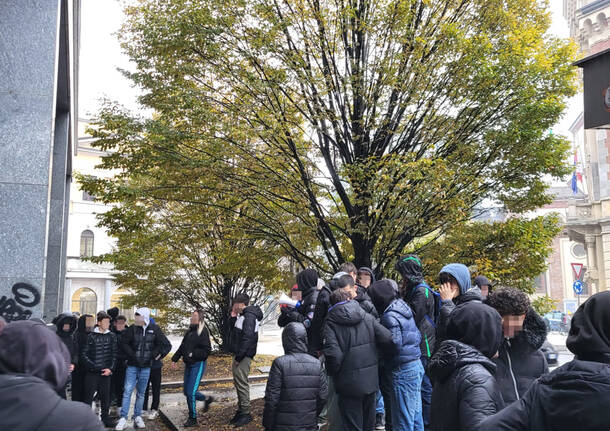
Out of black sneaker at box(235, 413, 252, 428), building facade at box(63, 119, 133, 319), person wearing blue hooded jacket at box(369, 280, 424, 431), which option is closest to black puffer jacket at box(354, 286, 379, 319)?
person wearing blue hooded jacket at box(369, 280, 424, 431)

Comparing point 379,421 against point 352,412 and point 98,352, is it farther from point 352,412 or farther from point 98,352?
point 98,352

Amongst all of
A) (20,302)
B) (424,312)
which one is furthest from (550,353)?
(20,302)

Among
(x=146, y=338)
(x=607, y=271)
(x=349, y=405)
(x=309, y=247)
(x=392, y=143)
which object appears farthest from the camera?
(x=607, y=271)

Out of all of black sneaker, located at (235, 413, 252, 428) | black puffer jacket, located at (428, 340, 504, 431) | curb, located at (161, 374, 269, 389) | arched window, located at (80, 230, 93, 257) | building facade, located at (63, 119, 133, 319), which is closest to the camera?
black puffer jacket, located at (428, 340, 504, 431)

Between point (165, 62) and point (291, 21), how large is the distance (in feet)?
8.29

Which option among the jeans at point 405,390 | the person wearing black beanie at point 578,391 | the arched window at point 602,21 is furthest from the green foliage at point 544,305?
the arched window at point 602,21

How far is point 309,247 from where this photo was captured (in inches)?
468

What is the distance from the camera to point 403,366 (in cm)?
619

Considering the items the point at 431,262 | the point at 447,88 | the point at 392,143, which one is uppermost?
the point at 447,88

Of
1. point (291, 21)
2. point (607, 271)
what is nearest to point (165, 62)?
point (291, 21)

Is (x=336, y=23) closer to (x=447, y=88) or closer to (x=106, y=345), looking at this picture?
(x=447, y=88)

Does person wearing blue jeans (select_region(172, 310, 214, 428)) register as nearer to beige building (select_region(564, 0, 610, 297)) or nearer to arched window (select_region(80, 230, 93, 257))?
beige building (select_region(564, 0, 610, 297))

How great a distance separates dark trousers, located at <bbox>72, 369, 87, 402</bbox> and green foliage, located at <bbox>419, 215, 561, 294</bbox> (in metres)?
6.89

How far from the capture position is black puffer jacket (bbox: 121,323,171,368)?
894 centimetres
